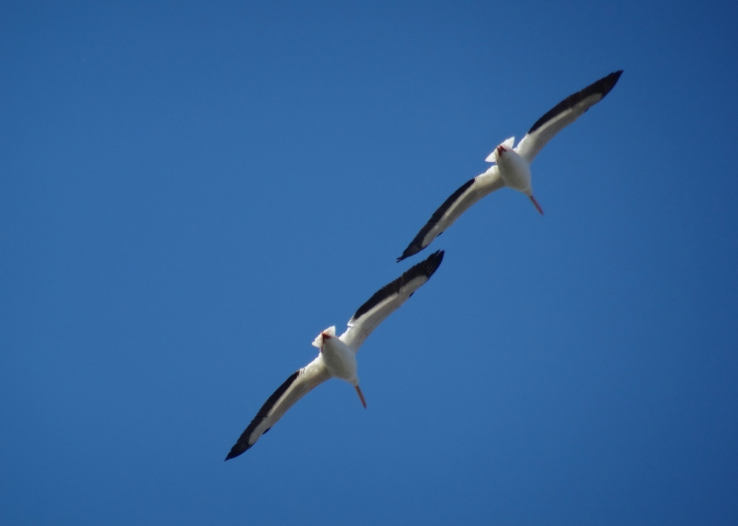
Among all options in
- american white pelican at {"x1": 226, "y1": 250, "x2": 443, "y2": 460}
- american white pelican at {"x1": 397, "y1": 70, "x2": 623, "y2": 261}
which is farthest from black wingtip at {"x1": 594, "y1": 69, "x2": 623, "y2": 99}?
american white pelican at {"x1": 226, "y1": 250, "x2": 443, "y2": 460}

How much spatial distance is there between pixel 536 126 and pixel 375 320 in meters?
4.23

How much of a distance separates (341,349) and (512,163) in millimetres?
4176

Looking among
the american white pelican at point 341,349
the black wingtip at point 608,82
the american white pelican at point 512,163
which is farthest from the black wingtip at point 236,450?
the black wingtip at point 608,82

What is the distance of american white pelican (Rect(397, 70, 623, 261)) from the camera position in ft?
47.1

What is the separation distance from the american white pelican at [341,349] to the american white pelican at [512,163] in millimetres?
1197

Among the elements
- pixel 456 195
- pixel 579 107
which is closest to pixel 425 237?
pixel 456 195

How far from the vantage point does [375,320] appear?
1376cm

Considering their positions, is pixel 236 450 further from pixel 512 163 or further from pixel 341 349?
pixel 512 163

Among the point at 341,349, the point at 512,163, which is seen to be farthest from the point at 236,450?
the point at 512,163

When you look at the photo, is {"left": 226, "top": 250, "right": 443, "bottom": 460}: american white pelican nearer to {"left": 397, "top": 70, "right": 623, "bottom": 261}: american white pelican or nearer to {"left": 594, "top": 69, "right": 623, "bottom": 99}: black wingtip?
{"left": 397, "top": 70, "right": 623, "bottom": 261}: american white pelican

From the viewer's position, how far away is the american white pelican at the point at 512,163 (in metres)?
14.3

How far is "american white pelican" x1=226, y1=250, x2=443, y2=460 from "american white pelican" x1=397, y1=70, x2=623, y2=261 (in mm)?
1197

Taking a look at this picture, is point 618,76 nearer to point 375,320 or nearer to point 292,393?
point 375,320

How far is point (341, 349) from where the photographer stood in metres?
13.5
